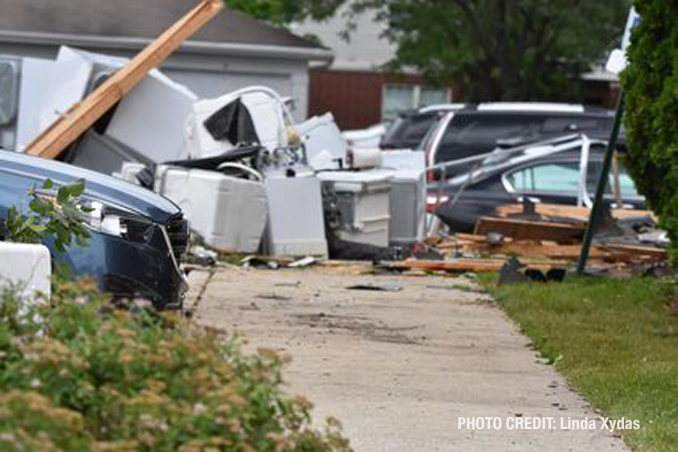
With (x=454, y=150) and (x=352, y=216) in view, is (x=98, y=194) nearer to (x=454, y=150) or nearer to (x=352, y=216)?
(x=352, y=216)

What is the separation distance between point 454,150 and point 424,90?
1922cm

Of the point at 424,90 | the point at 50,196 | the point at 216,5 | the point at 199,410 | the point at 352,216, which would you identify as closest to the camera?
the point at 199,410

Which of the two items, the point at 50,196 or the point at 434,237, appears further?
the point at 434,237

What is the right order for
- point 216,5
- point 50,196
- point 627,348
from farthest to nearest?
point 216,5
point 627,348
point 50,196

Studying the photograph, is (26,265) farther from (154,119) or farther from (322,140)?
(322,140)

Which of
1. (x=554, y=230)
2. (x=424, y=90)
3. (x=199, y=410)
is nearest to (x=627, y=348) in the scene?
(x=199, y=410)

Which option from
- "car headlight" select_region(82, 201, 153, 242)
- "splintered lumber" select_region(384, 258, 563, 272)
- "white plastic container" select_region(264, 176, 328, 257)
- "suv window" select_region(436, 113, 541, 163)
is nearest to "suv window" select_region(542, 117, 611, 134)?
"suv window" select_region(436, 113, 541, 163)

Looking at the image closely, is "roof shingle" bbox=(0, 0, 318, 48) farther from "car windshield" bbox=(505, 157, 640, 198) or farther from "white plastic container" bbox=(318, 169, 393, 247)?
"white plastic container" bbox=(318, 169, 393, 247)

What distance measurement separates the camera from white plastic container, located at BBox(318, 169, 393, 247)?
1653cm

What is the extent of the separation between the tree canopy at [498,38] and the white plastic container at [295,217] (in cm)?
1611

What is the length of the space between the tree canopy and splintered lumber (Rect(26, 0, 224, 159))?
14.1 m

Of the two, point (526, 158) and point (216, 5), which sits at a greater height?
point (216, 5)

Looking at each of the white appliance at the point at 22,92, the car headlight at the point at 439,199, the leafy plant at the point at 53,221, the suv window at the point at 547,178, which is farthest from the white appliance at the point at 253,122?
the leafy plant at the point at 53,221

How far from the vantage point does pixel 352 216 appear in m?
16.7
